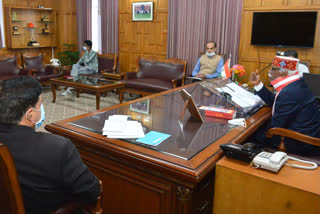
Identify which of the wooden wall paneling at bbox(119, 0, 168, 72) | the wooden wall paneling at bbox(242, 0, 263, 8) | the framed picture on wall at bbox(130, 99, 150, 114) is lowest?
the framed picture on wall at bbox(130, 99, 150, 114)

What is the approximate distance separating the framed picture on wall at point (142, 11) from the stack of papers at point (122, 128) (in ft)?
18.0

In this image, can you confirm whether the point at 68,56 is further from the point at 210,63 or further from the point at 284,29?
the point at 284,29

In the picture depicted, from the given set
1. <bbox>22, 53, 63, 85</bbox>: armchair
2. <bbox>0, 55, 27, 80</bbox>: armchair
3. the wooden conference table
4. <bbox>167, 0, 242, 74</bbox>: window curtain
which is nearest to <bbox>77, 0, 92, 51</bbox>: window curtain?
<bbox>22, 53, 63, 85</bbox>: armchair

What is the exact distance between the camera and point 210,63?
6.02 m

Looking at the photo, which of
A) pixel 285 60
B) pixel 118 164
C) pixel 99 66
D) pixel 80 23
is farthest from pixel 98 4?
pixel 118 164

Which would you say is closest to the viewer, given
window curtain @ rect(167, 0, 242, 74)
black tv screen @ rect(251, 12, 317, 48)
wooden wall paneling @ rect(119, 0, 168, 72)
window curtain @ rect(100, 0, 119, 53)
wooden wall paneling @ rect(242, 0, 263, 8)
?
black tv screen @ rect(251, 12, 317, 48)

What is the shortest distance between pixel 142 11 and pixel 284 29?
340 centimetres

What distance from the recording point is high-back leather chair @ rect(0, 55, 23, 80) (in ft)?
22.0

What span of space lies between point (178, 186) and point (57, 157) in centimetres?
69

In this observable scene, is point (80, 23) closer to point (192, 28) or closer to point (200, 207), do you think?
point (192, 28)

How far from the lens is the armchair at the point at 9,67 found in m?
6.70

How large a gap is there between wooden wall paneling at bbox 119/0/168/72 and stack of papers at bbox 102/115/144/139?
17.2 feet

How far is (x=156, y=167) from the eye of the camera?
63.5 inches

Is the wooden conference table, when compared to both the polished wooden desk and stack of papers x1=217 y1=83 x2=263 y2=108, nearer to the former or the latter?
the polished wooden desk
